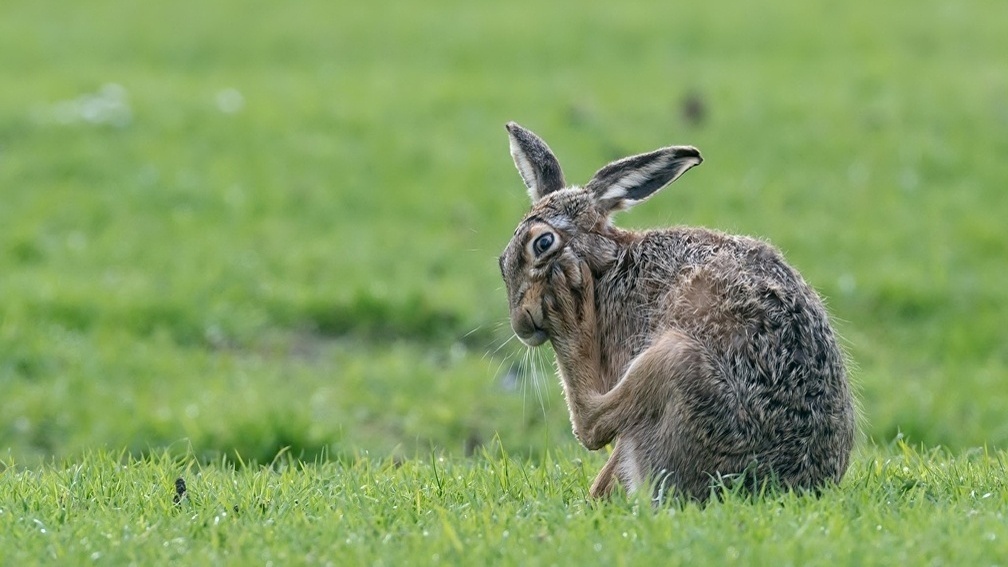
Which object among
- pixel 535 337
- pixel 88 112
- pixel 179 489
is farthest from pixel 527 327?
pixel 88 112

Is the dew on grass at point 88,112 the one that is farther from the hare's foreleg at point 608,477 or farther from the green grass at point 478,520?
the hare's foreleg at point 608,477

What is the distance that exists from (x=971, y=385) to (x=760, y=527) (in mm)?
6490

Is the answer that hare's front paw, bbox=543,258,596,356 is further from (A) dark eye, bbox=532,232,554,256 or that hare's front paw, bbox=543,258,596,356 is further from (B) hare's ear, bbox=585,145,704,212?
(B) hare's ear, bbox=585,145,704,212

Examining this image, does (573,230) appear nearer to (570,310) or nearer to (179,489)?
(570,310)

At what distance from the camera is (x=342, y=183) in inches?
573

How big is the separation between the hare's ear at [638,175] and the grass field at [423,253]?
1249mm

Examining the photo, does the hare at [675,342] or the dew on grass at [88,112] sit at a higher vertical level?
the dew on grass at [88,112]

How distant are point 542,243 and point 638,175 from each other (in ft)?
1.68

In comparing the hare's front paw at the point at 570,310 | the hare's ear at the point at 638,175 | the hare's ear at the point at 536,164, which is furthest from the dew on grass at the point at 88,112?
the hare's front paw at the point at 570,310

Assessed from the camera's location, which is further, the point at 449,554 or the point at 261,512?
the point at 261,512

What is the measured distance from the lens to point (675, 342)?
17.5 feet

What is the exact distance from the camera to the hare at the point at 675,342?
17.4 ft

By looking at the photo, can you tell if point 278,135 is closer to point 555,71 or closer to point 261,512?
point 555,71

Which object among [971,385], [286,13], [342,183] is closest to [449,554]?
[971,385]
